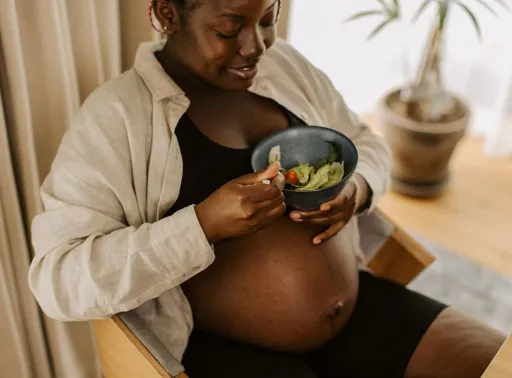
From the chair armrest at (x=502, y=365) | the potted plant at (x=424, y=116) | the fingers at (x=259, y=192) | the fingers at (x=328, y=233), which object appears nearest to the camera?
the chair armrest at (x=502, y=365)

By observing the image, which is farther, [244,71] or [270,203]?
[244,71]

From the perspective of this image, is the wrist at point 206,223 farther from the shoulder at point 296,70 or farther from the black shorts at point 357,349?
the shoulder at point 296,70

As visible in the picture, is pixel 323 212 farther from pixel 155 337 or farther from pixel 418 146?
pixel 418 146

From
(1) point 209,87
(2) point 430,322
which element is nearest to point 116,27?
(1) point 209,87

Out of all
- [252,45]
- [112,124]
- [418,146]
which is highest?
[252,45]

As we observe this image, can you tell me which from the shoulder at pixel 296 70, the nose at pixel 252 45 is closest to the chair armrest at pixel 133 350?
the nose at pixel 252 45

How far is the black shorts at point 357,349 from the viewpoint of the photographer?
118 cm

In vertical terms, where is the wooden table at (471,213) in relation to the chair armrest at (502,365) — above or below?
below

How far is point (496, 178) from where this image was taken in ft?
8.39

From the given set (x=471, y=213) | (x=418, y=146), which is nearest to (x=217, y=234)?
(x=418, y=146)

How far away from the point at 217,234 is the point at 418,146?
140 cm

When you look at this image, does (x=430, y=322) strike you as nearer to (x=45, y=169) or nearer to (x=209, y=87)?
(x=209, y=87)

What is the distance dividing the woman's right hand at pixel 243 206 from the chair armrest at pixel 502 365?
0.43m

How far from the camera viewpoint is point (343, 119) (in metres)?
1.47
